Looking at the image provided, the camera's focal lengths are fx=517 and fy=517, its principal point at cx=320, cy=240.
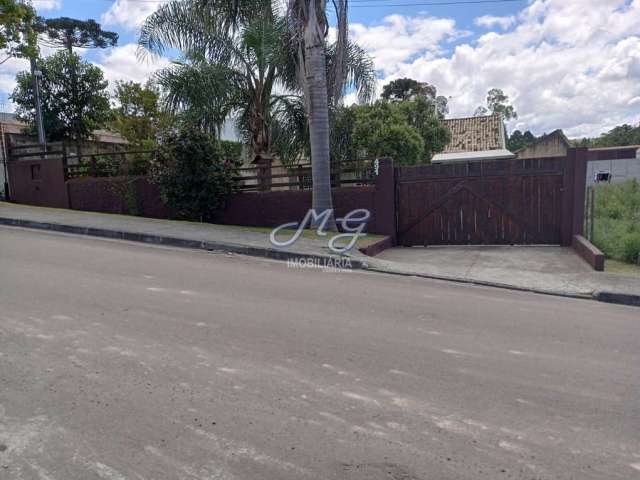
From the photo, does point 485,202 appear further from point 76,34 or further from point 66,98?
point 76,34

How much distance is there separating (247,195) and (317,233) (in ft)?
9.66

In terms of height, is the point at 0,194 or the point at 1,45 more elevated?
the point at 1,45

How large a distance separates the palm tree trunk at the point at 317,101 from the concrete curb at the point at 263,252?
2.54 m

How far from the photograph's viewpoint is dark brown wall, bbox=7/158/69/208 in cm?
1623

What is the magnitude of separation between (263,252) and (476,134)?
24285 mm

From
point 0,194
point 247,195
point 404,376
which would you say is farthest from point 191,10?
point 404,376

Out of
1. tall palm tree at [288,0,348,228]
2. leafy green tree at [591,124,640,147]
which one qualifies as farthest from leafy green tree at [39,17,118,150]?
leafy green tree at [591,124,640,147]

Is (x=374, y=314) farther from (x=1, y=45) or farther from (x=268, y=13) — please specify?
(x=1, y=45)

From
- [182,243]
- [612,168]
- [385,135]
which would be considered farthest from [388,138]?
[612,168]

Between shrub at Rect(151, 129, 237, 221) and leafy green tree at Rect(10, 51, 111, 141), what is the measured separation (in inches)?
354

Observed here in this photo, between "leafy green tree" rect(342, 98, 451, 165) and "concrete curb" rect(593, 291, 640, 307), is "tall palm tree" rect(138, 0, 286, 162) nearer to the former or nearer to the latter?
"leafy green tree" rect(342, 98, 451, 165)

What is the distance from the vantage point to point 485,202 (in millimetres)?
11656

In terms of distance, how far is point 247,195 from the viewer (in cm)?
1395

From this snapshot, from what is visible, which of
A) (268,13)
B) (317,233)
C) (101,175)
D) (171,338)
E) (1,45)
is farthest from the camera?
(101,175)
